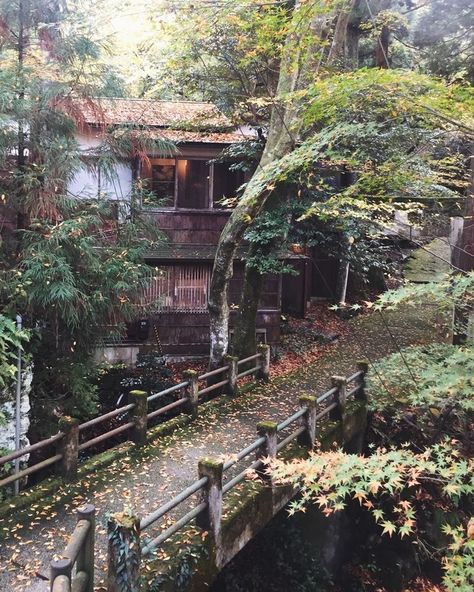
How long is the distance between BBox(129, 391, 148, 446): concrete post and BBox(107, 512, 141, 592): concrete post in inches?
134

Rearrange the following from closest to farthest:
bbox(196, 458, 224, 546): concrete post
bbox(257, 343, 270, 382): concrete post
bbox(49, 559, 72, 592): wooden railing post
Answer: bbox(49, 559, 72, 592): wooden railing post, bbox(196, 458, 224, 546): concrete post, bbox(257, 343, 270, 382): concrete post

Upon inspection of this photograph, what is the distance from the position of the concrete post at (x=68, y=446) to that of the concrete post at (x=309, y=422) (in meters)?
3.92

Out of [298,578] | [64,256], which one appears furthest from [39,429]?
[298,578]

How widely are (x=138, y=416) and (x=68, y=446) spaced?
148 cm

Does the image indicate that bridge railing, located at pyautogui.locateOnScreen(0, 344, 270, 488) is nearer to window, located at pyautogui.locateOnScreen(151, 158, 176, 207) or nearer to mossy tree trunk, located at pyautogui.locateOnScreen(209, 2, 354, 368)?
mossy tree trunk, located at pyautogui.locateOnScreen(209, 2, 354, 368)

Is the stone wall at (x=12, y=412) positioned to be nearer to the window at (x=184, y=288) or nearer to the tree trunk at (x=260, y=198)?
the tree trunk at (x=260, y=198)

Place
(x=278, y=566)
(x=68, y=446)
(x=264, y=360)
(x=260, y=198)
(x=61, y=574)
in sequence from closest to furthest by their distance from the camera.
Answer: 1. (x=61, y=574)
2. (x=68, y=446)
3. (x=278, y=566)
4. (x=260, y=198)
5. (x=264, y=360)

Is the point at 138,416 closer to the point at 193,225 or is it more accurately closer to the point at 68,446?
the point at 68,446

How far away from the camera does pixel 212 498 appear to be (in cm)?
538

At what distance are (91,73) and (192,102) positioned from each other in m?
8.29

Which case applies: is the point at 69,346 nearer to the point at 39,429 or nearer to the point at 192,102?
the point at 39,429

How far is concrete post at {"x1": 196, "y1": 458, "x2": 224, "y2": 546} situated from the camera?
5.37 m

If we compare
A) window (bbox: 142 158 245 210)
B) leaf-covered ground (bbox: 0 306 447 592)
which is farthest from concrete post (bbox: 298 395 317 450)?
window (bbox: 142 158 245 210)

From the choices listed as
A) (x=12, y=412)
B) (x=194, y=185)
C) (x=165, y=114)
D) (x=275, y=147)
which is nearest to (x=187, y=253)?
(x=194, y=185)
